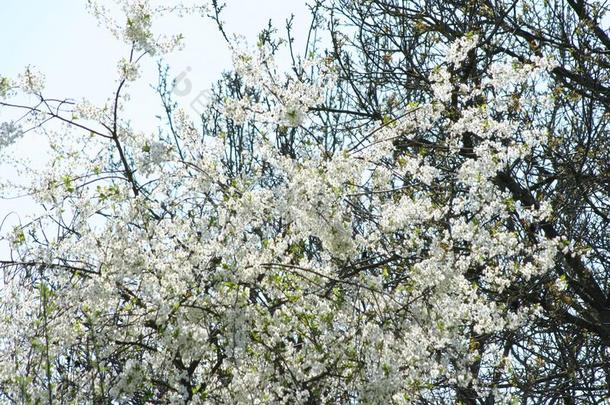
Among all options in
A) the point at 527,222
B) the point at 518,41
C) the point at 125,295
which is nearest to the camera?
the point at 125,295

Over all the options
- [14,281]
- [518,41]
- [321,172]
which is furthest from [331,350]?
[518,41]

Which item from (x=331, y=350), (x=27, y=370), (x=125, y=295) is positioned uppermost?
(x=125, y=295)

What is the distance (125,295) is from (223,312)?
820 mm

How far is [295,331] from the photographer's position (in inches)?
207

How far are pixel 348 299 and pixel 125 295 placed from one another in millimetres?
1481

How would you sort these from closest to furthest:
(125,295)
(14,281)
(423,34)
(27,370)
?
(27,370), (14,281), (125,295), (423,34)

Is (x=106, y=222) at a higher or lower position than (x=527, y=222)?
lower

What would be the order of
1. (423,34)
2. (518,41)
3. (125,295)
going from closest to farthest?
(125,295) → (518,41) → (423,34)

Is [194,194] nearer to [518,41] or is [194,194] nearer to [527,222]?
[527,222]

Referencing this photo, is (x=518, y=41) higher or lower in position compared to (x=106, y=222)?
higher

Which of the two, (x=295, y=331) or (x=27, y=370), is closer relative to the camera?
(x=27, y=370)

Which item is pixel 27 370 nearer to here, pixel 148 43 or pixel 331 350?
pixel 331 350

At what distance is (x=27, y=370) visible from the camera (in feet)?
15.0

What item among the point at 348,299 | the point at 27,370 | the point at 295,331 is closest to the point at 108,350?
the point at 27,370
